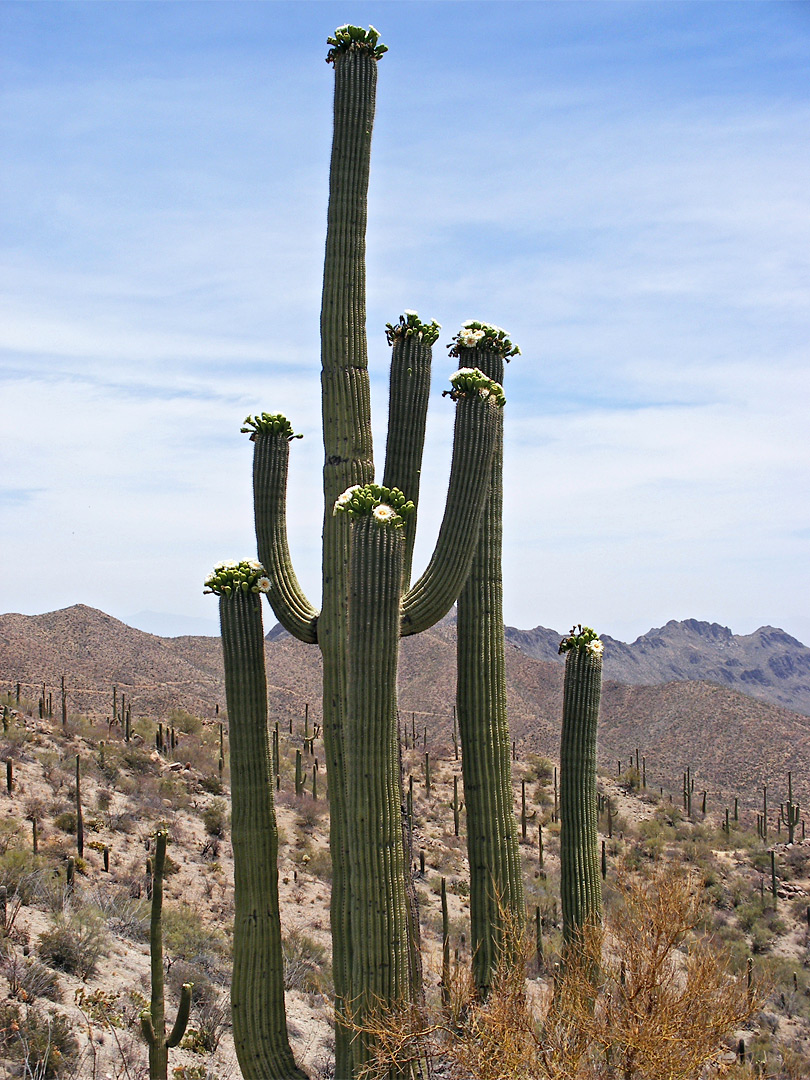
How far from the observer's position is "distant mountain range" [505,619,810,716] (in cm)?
10594

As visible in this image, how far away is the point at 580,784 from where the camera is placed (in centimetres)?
1017

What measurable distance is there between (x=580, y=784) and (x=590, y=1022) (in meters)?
2.78

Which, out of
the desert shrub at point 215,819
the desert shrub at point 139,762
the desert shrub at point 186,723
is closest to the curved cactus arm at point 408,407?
the desert shrub at point 215,819

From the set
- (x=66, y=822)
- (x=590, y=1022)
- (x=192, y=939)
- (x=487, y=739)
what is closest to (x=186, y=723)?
(x=66, y=822)

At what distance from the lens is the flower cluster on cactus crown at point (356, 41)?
8.72 m

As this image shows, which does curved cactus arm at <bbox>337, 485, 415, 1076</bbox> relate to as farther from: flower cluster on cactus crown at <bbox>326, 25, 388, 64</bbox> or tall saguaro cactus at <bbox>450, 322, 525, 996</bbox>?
flower cluster on cactus crown at <bbox>326, 25, 388, 64</bbox>

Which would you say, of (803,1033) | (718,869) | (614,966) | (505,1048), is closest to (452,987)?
(505,1048)

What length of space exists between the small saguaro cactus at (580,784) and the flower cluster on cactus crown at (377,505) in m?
3.45

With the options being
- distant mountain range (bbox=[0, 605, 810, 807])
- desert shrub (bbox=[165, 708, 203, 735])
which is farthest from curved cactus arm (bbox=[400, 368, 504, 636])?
distant mountain range (bbox=[0, 605, 810, 807])

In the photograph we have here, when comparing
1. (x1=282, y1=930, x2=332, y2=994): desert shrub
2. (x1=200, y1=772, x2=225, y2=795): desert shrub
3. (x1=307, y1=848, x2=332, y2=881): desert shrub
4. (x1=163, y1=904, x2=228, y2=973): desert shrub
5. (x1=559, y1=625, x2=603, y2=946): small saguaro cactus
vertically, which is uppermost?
(x1=559, y1=625, x2=603, y2=946): small saguaro cactus

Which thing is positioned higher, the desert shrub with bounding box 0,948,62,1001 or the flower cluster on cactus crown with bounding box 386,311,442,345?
the flower cluster on cactus crown with bounding box 386,311,442,345

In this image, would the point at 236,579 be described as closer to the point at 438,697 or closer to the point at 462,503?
the point at 462,503

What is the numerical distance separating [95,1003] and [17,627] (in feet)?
128

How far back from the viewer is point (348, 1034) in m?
7.73
